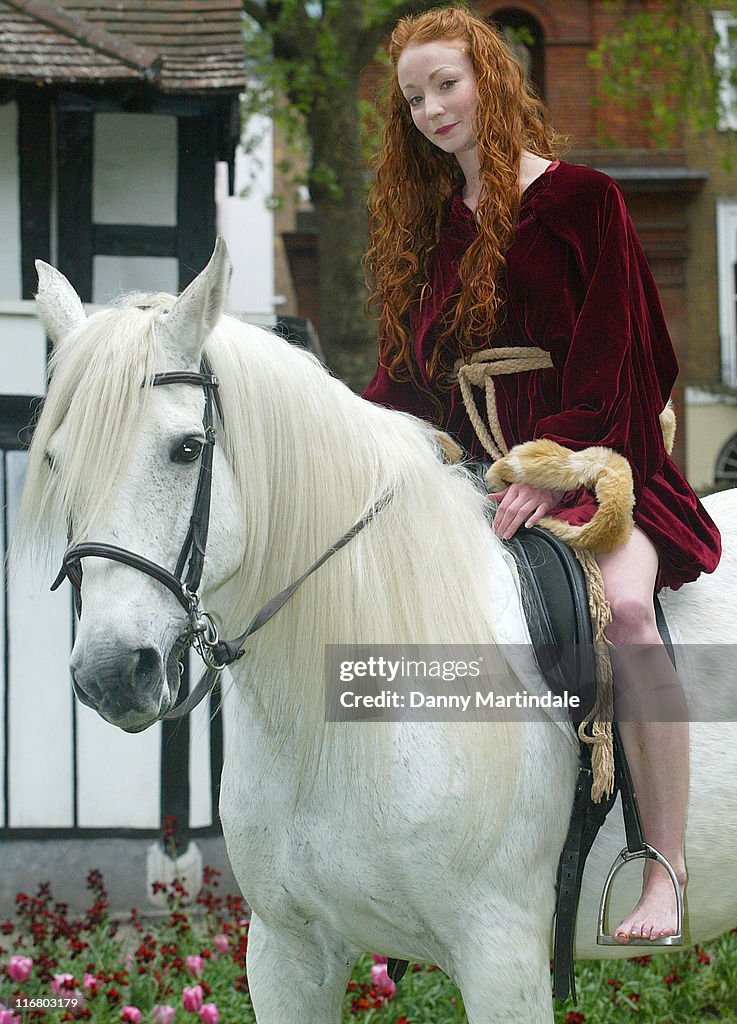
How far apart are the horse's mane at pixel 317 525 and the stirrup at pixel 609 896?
1.20 ft

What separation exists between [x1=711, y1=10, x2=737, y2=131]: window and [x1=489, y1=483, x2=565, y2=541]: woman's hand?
9957mm

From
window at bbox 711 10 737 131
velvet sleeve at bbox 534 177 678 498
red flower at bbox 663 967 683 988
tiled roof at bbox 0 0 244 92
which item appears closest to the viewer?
velvet sleeve at bbox 534 177 678 498

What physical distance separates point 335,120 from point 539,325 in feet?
24.5

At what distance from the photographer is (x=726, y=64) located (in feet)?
60.5

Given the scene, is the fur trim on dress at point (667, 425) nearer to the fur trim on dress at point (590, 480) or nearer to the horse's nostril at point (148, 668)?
the fur trim on dress at point (590, 480)

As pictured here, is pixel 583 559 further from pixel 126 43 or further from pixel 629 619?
pixel 126 43

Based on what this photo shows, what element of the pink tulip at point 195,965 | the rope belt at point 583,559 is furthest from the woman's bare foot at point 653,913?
the pink tulip at point 195,965

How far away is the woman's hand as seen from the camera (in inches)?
90.9

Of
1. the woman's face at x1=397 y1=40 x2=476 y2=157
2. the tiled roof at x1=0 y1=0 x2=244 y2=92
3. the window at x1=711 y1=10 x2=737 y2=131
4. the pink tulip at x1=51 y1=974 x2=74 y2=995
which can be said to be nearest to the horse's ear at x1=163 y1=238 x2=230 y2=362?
the woman's face at x1=397 y1=40 x2=476 y2=157

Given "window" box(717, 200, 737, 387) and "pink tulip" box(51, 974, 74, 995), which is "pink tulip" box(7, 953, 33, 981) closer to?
"pink tulip" box(51, 974, 74, 995)

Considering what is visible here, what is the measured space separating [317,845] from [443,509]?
0.73 meters

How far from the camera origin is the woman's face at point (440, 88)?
242 centimetres

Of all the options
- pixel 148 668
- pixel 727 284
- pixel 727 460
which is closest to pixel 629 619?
pixel 148 668

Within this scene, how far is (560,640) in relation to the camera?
7.19 feet
